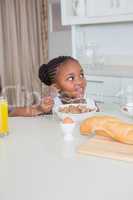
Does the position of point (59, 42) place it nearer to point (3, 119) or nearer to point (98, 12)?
point (98, 12)

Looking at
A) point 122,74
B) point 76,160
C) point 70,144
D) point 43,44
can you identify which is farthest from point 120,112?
point 43,44

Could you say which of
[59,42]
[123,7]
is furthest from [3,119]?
[59,42]

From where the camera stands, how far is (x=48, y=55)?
3729 millimetres

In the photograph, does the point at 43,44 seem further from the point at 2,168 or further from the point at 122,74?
the point at 2,168

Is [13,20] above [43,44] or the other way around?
above

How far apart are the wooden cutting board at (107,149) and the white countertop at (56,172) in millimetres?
22

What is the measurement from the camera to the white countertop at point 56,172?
77 centimetres

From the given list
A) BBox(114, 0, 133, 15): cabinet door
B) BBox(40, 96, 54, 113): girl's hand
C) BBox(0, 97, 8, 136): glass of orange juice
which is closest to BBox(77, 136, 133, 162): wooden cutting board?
BBox(0, 97, 8, 136): glass of orange juice

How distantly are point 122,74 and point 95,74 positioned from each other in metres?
0.27

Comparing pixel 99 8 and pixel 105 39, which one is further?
pixel 105 39

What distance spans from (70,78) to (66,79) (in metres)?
0.02

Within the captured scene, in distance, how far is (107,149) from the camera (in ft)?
3.43

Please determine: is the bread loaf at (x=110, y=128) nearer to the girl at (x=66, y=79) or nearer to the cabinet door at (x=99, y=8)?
the girl at (x=66, y=79)

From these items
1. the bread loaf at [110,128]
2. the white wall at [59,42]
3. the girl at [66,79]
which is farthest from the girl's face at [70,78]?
the white wall at [59,42]
